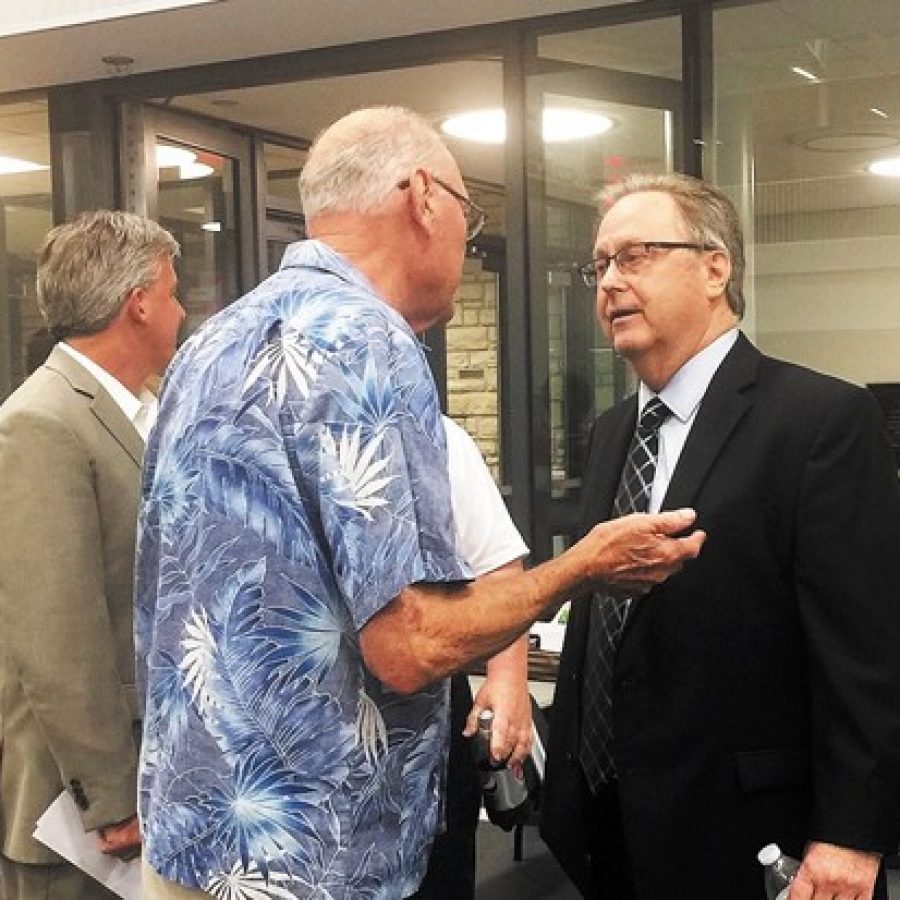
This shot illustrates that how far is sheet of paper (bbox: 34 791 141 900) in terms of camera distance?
2002 millimetres

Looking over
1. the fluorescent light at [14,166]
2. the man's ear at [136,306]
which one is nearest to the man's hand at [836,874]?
the man's ear at [136,306]

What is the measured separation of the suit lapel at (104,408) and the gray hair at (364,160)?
661mm

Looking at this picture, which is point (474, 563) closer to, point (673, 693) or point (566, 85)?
point (673, 693)

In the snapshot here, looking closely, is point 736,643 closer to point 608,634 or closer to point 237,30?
point 608,634

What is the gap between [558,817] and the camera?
77.4 inches

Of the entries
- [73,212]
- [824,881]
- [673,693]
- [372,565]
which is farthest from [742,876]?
[73,212]

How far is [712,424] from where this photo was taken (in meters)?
1.83

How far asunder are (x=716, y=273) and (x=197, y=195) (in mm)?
4274

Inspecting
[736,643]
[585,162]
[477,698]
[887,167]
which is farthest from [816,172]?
[736,643]

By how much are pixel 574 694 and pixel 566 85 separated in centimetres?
328

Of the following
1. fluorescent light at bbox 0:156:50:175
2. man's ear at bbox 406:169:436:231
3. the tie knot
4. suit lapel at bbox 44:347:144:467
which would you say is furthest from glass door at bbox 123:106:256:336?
man's ear at bbox 406:169:436:231

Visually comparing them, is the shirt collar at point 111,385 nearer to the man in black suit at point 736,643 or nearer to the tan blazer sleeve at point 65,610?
the tan blazer sleeve at point 65,610

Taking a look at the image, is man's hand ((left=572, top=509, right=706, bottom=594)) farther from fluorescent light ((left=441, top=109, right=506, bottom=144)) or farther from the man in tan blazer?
fluorescent light ((left=441, top=109, right=506, bottom=144))

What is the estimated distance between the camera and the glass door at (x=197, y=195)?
Result: 219 inches
